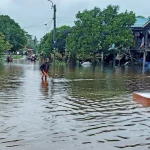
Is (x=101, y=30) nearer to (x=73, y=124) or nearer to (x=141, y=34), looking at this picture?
(x=141, y=34)

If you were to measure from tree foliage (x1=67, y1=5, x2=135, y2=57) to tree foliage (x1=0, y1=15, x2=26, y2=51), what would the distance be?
46.8 metres

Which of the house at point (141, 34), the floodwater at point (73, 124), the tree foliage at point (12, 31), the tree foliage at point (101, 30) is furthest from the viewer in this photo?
the tree foliage at point (12, 31)

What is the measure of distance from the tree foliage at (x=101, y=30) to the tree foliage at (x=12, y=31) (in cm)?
4681

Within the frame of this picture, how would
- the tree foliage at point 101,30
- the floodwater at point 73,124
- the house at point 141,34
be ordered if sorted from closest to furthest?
the floodwater at point 73,124
the tree foliage at point 101,30
the house at point 141,34

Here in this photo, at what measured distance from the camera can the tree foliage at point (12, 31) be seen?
98438mm

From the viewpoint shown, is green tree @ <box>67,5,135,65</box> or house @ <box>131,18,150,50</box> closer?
green tree @ <box>67,5,135,65</box>

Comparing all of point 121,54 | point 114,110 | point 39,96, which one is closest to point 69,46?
point 121,54

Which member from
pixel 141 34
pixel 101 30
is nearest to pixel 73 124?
pixel 101 30

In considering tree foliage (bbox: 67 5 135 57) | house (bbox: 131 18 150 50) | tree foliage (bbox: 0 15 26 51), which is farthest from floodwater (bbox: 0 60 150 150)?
tree foliage (bbox: 0 15 26 51)

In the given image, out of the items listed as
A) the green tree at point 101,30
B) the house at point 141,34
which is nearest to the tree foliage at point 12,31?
the green tree at point 101,30

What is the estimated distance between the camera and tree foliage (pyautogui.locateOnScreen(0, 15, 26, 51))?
323 feet

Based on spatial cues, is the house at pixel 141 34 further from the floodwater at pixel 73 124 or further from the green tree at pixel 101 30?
the floodwater at pixel 73 124

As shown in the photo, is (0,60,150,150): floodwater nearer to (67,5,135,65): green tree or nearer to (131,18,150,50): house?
(67,5,135,65): green tree

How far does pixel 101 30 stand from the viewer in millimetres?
53094
